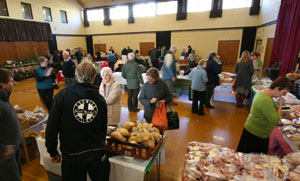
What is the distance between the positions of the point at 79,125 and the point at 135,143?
0.57m

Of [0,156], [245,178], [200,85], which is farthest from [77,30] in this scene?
[245,178]

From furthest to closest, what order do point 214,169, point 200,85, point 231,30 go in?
point 231,30, point 200,85, point 214,169

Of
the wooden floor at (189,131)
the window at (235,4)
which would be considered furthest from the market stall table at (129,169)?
the window at (235,4)

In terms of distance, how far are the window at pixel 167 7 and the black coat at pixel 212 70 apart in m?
10.6

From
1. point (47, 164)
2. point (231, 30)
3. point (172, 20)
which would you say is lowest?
point (47, 164)

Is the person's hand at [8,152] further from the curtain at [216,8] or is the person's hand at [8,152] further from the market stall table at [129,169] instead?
the curtain at [216,8]

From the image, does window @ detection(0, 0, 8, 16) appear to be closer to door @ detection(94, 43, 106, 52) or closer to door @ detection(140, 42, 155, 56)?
door @ detection(94, 43, 106, 52)

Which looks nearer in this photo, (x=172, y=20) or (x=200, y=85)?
(x=200, y=85)

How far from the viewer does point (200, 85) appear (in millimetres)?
4062

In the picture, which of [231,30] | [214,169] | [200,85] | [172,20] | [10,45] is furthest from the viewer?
[172,20]

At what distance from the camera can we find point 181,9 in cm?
1288

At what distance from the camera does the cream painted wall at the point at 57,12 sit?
11.0 m

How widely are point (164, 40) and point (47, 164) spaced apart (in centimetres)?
1344

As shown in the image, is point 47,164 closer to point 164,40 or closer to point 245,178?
point 245,178
